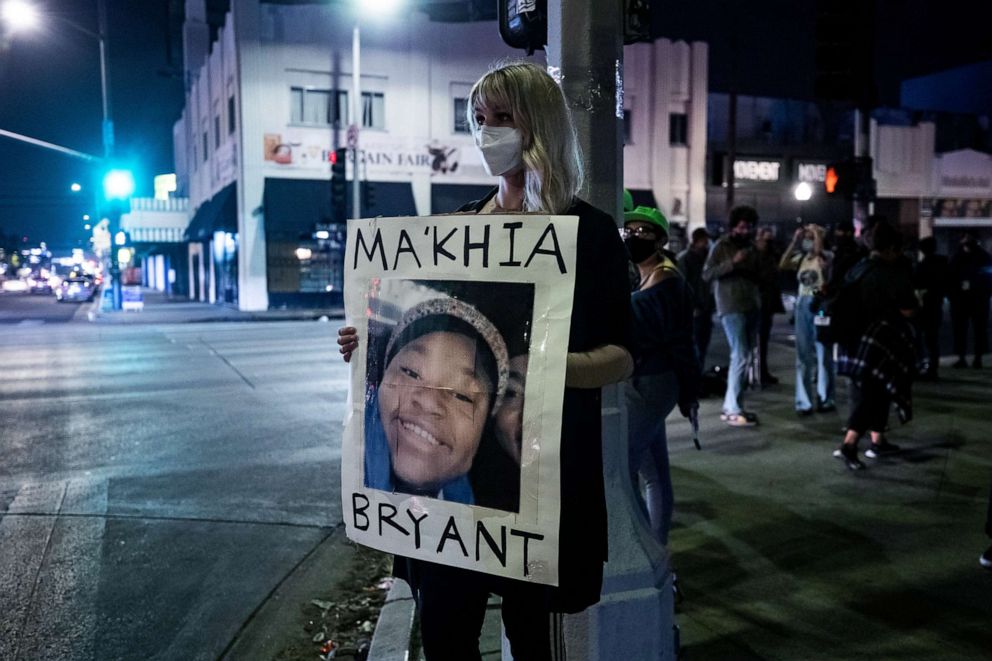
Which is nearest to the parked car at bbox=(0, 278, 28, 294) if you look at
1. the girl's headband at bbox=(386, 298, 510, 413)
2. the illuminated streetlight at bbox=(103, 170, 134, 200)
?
the illuminated streetlight at bbox=(103, 170, 134, 200)

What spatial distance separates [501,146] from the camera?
2.24 m

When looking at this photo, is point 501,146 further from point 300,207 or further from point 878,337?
point 300,207

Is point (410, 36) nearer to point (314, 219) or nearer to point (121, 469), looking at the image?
point (314, 219)

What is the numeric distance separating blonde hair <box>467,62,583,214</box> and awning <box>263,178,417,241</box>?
26.6 meters

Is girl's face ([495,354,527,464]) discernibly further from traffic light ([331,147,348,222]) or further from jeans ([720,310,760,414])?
traffic light ([331,147,348,222])

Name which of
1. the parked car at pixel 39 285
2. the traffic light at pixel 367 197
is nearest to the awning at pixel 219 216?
the traffic light at pixel 367 197

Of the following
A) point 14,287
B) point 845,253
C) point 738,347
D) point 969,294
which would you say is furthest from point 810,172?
point 14,287

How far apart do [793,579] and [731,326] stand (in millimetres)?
4214

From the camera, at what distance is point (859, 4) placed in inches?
448

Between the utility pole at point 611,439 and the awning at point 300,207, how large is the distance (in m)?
25.7

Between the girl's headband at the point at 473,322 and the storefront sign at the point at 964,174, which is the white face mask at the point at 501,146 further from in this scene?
the storefront sign at the point at 964,174

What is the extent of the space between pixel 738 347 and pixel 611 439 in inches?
225

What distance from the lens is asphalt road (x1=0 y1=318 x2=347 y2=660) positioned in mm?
4266

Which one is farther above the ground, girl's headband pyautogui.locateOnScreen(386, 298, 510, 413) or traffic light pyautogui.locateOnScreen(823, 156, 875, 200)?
traffic light pyautogui.locateOnScreen(823, 156, 875, 200)
